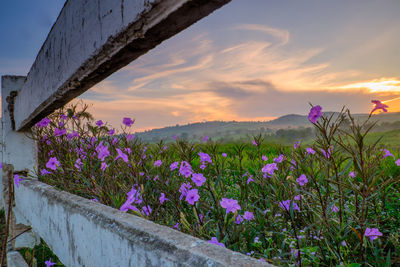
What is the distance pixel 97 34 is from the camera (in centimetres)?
81

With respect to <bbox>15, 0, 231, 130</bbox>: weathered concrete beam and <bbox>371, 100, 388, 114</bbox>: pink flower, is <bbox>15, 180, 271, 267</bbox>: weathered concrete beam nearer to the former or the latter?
<bbox>15, 0, 231, 130</bbox>: weathered concrete beam

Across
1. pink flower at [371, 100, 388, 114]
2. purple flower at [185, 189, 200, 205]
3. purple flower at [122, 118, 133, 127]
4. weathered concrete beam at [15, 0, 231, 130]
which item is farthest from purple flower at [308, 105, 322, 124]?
purple flower at [122, 118, 133, 127]

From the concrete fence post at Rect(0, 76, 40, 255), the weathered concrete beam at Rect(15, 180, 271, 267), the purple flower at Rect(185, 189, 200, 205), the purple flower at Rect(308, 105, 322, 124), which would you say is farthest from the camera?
the concrete fence post at Rect(0, 76, 40, 255)

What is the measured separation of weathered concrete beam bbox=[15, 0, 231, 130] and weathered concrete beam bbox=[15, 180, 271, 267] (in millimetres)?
546

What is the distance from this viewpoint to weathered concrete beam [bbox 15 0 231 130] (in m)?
0.57

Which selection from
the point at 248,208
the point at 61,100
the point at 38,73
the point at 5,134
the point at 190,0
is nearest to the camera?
the point at 190,0

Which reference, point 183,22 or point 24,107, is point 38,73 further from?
point 183,22

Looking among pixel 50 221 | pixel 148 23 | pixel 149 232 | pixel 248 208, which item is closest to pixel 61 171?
pixel 50 221

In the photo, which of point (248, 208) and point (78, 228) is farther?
point (248, 208)

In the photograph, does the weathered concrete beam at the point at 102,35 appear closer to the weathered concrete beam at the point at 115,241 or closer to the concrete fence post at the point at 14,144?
the weathered concrete beam at the point at 115,241

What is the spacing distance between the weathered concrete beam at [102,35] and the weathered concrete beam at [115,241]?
546 millimetres

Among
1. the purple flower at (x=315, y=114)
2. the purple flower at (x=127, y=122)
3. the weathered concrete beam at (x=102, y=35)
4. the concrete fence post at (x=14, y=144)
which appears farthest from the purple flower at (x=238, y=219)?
the concrete fence post at (x=14, y=144)

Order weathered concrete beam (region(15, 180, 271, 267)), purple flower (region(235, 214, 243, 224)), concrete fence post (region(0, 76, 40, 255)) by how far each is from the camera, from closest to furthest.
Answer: weathered concrete beam (region(15, 180, 271, 267))
purple flower (region(235, 214, 243, 224))
concrete fence post (region(0, 76, 40, 255))

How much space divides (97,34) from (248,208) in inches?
67.1
